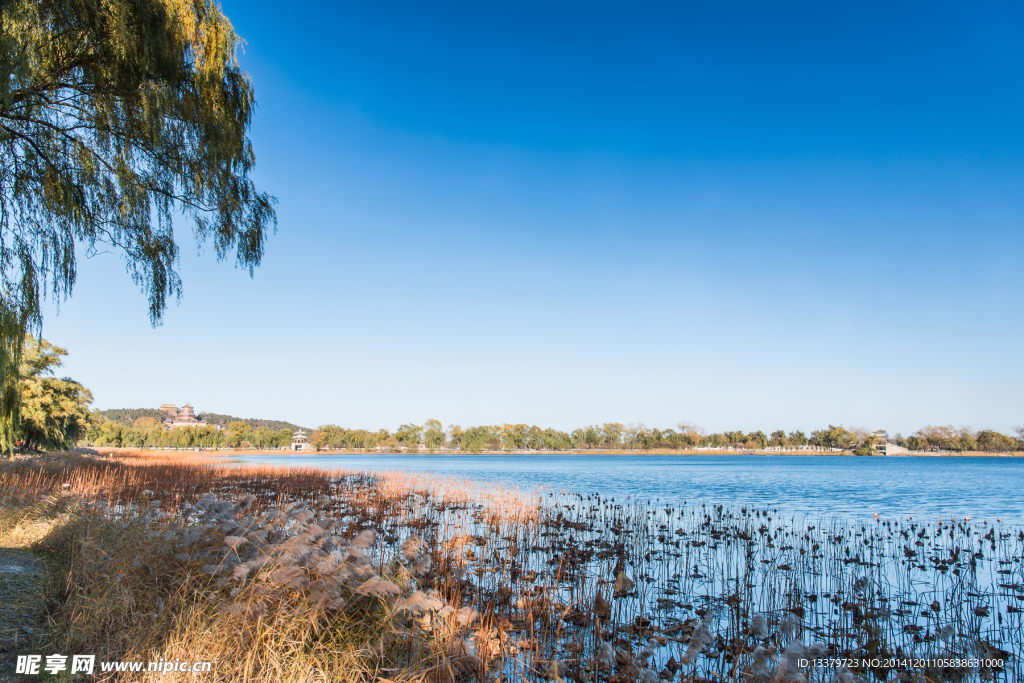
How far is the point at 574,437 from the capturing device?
14800cm

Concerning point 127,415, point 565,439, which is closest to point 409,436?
point 565,439

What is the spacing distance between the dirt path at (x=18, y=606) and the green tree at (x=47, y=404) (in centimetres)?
2027

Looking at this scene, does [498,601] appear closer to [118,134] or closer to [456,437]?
[118,134]

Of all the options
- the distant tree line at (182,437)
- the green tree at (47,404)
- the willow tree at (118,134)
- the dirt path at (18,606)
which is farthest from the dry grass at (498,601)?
the distant tree line at (182,437)

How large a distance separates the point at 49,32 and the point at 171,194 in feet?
5.60

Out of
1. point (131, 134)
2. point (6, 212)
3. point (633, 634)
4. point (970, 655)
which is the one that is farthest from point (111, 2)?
point (970, 655)

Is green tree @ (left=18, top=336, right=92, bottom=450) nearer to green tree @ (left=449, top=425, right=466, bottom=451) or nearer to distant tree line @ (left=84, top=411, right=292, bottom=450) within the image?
distant tree line @ (left=84, top=411, right=292, bottom=450)

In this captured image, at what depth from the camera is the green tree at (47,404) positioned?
75.3 feet

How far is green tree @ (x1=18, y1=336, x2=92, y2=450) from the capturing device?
22953 millimetres

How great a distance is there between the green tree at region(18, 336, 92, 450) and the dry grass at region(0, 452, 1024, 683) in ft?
58.8

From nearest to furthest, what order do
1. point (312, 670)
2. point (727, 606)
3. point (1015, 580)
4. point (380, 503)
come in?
point (312, 670)
point (727, 606)
point (1015, 580)
point (380, 503)

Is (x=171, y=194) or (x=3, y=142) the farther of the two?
(x=171, y=194)

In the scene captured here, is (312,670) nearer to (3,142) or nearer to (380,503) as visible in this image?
(3,142)

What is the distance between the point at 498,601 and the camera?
19.8 feet
